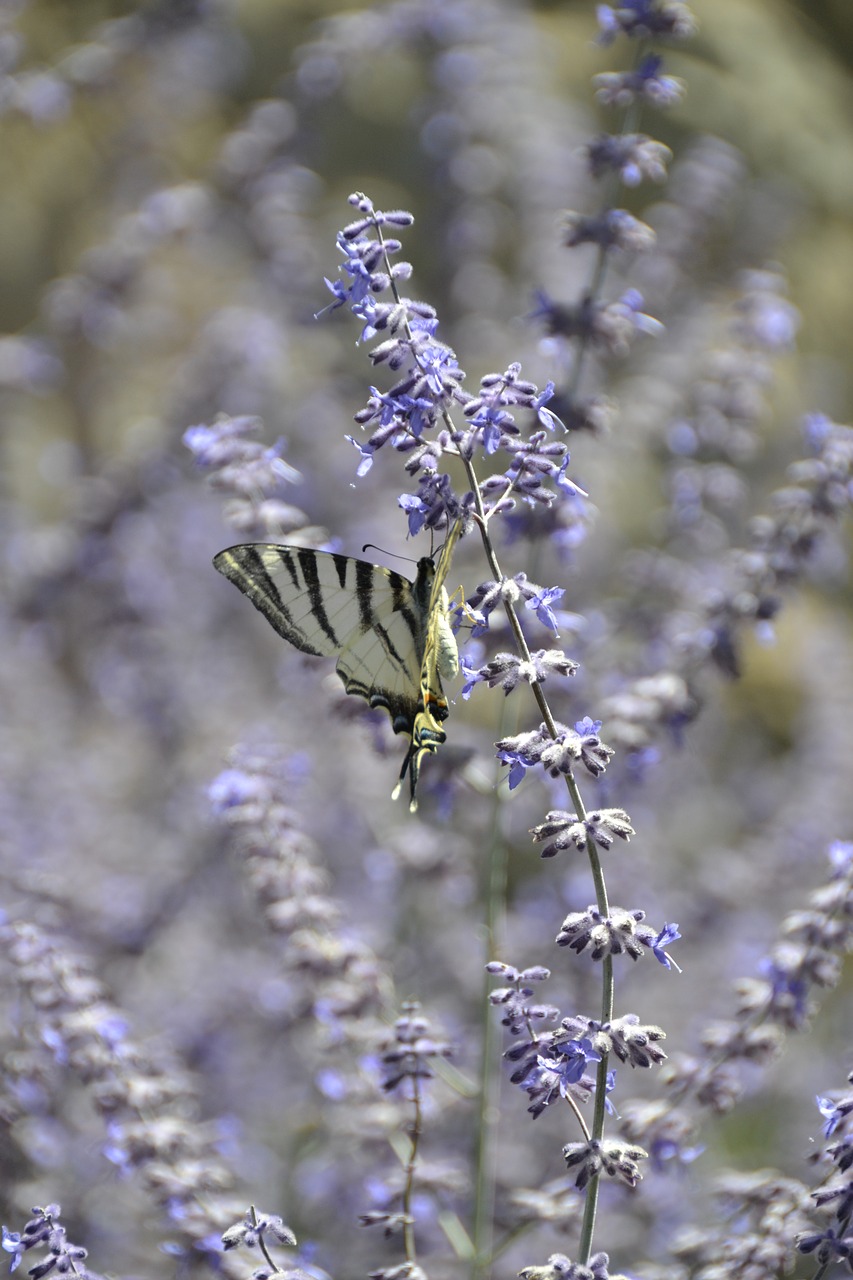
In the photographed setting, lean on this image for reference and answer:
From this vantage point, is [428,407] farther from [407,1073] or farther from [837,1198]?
[837,1198]

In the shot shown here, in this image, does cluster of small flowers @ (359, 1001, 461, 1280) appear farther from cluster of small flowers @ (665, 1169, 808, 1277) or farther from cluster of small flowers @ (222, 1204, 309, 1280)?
cluster of small flowers @ (665, 1169, 808, 1277)

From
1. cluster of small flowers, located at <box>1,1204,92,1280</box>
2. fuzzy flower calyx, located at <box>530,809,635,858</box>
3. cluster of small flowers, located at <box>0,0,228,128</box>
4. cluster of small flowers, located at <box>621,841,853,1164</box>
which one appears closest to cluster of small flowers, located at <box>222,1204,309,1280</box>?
cluster of small flowers, located at <box>1,1204,92,1280</box>

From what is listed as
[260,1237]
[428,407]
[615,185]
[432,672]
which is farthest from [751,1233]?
[615,185]

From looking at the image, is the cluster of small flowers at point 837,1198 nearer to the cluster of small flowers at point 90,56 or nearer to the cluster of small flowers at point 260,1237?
the cluster of small flowers at point 260,1237

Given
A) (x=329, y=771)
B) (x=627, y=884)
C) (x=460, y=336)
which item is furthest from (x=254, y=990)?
(x=460, y=336)

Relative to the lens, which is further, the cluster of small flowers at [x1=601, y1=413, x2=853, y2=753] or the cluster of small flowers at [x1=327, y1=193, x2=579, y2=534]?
the cluster of small flowers at [x1=601, y1=413, x2=853, y2=753]

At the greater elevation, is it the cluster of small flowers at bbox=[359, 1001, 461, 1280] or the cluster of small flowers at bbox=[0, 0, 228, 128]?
the cluster of small flowers at bbox=[0, 0, 228, 128]

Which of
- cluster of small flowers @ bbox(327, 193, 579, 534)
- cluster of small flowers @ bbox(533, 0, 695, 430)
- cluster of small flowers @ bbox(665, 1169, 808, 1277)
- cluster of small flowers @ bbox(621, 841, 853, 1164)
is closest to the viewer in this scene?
cluster of small flowers @ bbox(327, 193, 579, 534)

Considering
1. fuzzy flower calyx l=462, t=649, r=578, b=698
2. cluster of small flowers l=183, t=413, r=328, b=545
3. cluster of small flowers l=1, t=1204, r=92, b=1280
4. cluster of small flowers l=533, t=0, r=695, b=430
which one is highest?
cluster of small flowers l=533, t=0, r=695, b=430
